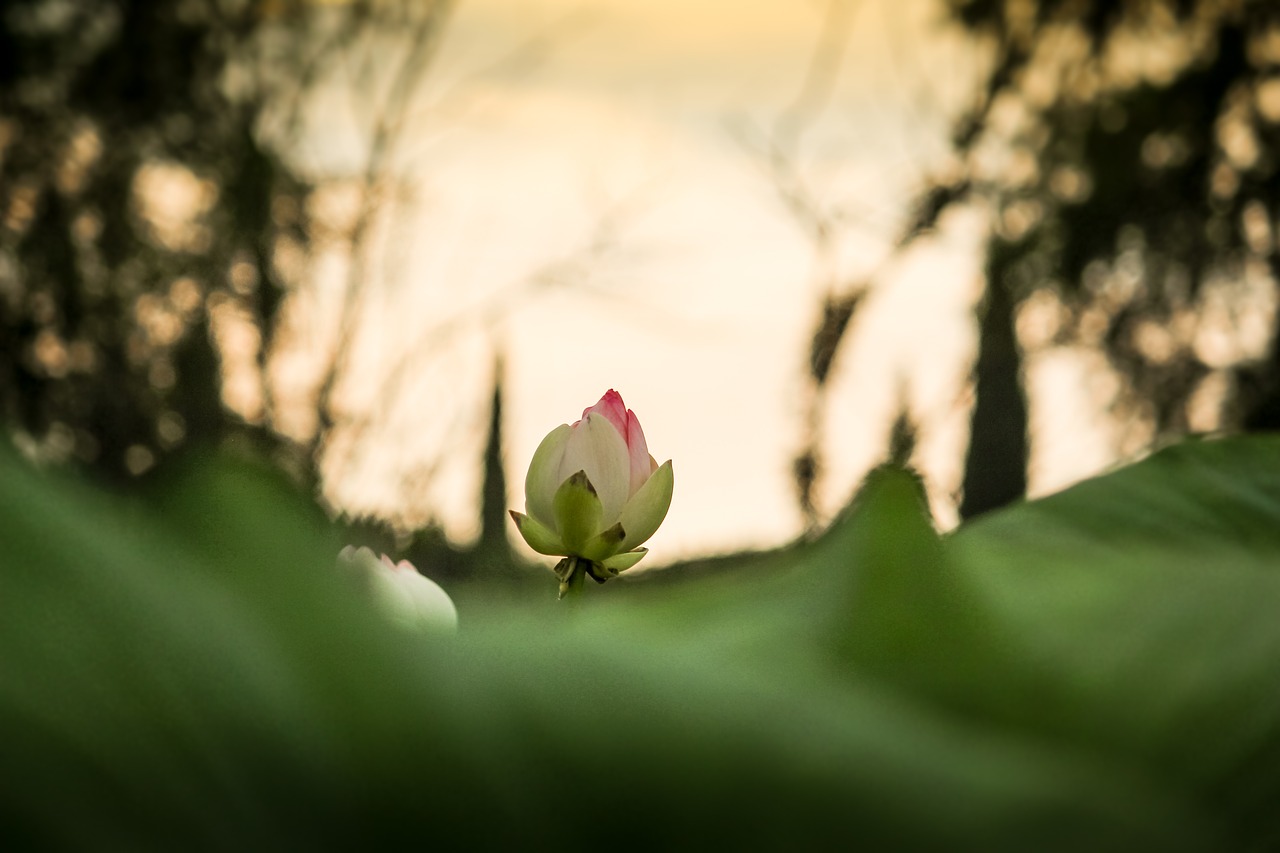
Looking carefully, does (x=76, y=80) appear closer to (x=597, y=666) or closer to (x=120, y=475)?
(x=120, y=475)

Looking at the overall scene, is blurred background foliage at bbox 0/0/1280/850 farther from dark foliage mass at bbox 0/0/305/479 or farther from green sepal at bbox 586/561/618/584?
dark foliage mass at bbox 0/0/305/479

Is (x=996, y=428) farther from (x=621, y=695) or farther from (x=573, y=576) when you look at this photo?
(x=621, y=695)

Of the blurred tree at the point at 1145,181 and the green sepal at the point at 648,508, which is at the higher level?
the blurred tree at the point at 1145,181

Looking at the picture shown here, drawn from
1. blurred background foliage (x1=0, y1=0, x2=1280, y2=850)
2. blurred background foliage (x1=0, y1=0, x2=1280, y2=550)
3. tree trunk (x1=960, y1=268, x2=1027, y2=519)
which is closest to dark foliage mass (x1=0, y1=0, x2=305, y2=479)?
blurred background foliage (x1=0, y1=0, x2=1280, y2=550)

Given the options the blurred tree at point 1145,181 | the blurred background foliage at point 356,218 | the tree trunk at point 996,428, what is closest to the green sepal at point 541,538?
the blurred background foliage at point 356,218

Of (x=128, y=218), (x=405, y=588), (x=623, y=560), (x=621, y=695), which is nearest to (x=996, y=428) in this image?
(x=128, y=218)

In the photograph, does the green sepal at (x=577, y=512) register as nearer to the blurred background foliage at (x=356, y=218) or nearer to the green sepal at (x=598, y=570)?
the green sepal at (x=598, y=570)
